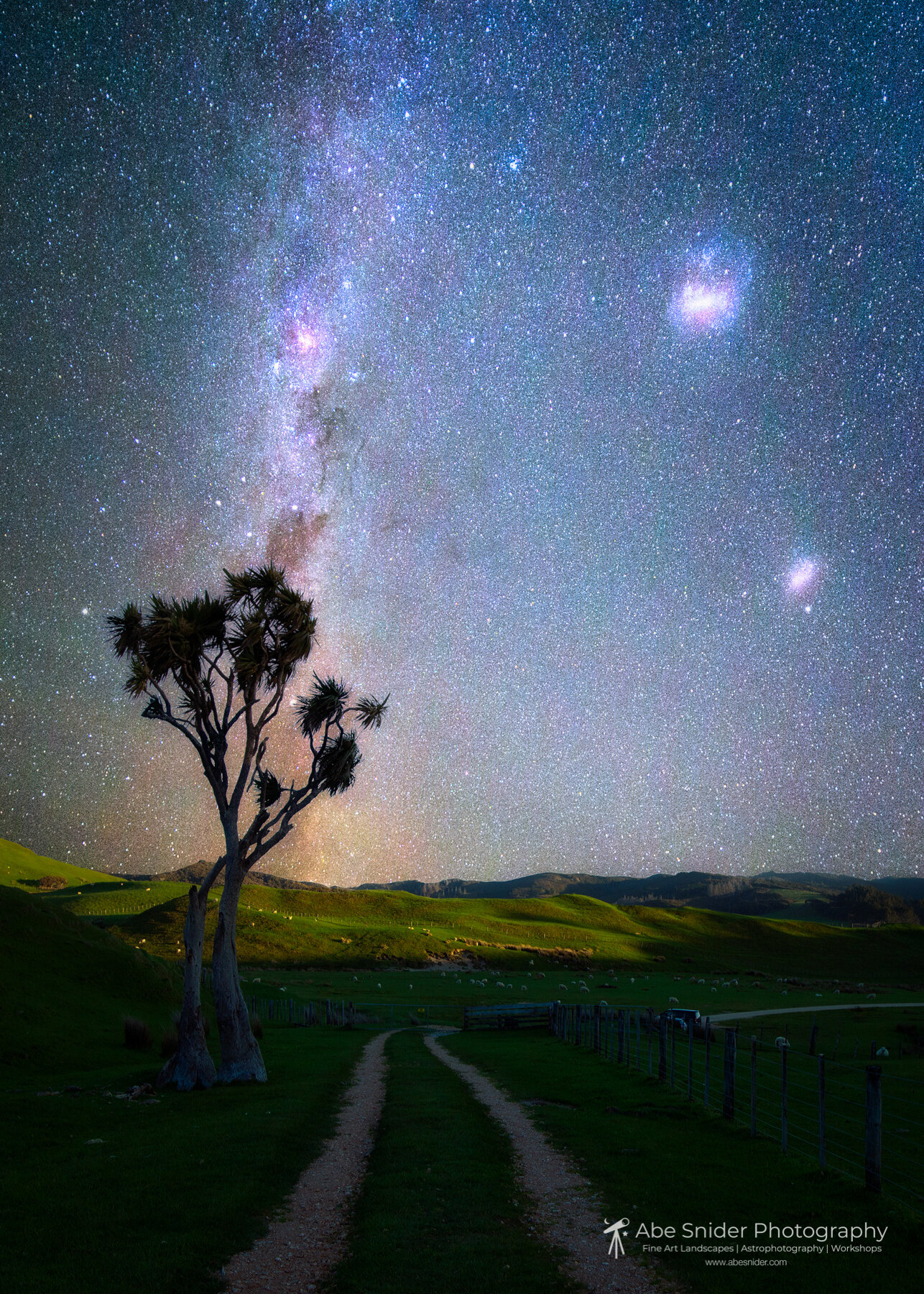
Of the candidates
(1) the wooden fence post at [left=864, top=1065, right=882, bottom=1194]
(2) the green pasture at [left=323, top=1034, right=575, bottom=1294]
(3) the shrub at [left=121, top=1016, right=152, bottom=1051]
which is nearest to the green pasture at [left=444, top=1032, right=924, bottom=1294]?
(1) the wooden fence post at [left=864, top=1065, right=882, bottom=1194]

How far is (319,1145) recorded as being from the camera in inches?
596

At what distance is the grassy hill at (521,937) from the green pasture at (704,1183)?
260 feet

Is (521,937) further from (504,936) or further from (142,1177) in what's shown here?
(142,1177)

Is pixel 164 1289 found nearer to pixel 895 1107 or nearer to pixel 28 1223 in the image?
pixel 28 1223

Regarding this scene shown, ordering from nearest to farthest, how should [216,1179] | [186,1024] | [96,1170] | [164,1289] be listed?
[164,1289] < [216,1179] < [96,1170] < [186,1024]

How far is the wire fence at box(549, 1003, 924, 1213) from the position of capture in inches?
530

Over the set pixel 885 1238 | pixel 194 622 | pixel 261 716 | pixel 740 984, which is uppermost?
pixel 194 622

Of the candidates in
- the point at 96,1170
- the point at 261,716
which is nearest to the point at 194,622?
the point at 261,716

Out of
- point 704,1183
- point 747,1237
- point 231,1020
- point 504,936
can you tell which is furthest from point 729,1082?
point 504,936

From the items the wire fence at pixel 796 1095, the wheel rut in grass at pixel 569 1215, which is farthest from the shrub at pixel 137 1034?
the wheel rut in grass at pixel 569 1215

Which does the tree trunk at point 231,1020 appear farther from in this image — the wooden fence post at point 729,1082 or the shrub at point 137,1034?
the wooden fence post at point 729,1082

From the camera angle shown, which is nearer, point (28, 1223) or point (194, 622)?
point (28, 1223)

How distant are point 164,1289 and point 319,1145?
761 centimetres

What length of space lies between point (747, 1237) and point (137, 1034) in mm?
29048
